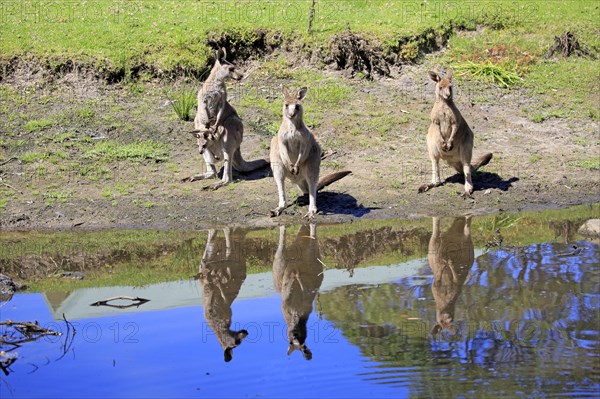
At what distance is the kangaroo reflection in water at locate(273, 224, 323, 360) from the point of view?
733cm

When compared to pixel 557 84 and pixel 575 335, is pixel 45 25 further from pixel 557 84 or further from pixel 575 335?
pixel 575 335

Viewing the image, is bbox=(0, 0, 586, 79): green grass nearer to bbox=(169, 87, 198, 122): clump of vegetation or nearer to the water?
bbox=(169, 87, 198, 122): clump of vegetation

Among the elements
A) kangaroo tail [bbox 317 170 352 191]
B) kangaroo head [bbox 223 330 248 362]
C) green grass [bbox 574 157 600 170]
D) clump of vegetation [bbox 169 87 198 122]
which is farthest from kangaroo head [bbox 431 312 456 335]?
clump of vegetation [bbox 169 87 198 122]

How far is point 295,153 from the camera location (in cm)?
1111

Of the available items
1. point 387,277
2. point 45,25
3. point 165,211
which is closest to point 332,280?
point 387,277

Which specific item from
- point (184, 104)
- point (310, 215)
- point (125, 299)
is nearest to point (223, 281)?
point (125, 299)

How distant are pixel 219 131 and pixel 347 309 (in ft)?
17.3

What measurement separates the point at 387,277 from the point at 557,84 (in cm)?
758

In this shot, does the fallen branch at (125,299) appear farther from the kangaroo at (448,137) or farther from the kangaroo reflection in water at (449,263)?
the kangaroo at (448,137)

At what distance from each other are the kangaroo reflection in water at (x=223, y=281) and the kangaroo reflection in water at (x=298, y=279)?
1.25 feet

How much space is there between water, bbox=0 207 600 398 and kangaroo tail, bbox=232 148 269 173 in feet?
6.55

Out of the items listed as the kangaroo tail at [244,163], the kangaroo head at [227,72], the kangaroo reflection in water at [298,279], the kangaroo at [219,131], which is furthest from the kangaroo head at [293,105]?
the kangaroo head at [227,72]

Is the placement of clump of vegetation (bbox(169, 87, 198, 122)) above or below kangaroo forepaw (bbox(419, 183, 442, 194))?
above

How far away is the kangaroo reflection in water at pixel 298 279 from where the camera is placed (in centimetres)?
733
